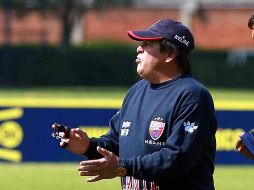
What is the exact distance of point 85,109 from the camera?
15.3m

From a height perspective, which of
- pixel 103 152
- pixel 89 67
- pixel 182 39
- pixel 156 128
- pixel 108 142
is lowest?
pixel 89 67

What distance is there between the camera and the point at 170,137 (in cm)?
573

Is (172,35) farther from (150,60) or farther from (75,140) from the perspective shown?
(75,140)

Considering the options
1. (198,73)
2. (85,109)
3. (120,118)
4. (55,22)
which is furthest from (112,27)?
(120,118)

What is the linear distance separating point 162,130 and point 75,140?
0.58 meters

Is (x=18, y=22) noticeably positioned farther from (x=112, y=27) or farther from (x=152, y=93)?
(x=152, y=93)

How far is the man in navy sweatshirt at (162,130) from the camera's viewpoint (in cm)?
571

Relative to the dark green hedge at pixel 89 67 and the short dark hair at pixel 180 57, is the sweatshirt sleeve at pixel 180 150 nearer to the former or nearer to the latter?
the short dark hair at pixel 180 57

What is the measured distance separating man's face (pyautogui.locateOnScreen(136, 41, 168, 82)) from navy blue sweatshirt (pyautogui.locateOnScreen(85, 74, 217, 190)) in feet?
0.32

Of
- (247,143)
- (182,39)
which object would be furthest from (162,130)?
(247,143)

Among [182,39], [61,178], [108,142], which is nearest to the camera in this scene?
[182,39]

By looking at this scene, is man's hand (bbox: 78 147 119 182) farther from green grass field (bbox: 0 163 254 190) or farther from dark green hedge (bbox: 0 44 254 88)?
dark green hedge (bbox: 0 44 254 88)

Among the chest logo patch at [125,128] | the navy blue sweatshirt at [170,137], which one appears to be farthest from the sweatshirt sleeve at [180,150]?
the chest logo patch at [125,128]

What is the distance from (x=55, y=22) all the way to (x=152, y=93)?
41083 millimetres
